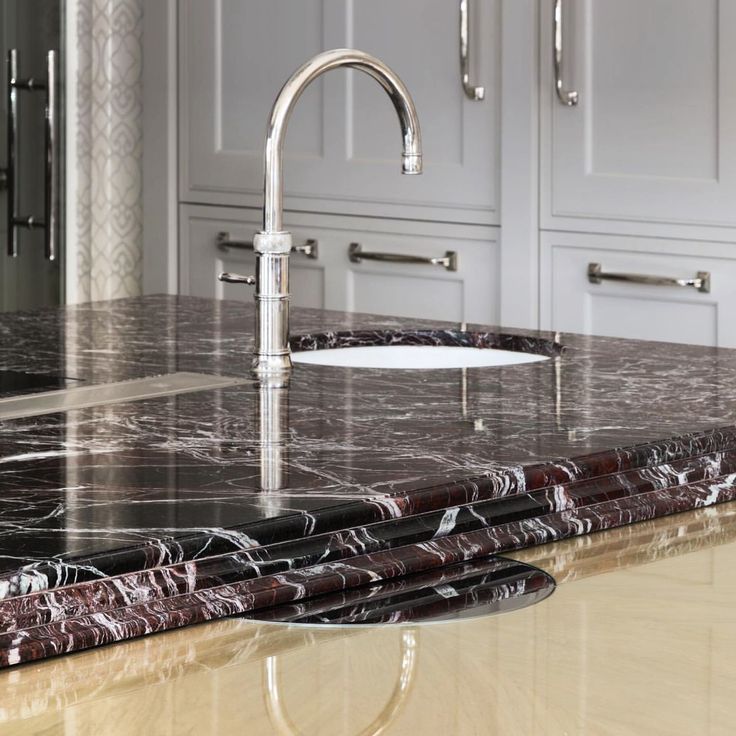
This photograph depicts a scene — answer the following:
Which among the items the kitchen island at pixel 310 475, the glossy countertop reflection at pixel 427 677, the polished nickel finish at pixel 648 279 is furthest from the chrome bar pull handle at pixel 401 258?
the glossy countertop reflection at pixel 427 677

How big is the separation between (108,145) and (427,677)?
3.01m

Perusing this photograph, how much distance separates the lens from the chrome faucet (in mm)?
1484

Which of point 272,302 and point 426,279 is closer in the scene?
point 272,302

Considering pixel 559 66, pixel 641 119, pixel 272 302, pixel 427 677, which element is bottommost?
pixel 427 677

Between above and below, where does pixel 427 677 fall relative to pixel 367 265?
below

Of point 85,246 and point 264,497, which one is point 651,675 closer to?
point 264,497

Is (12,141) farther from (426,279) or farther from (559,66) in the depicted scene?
(559,66)

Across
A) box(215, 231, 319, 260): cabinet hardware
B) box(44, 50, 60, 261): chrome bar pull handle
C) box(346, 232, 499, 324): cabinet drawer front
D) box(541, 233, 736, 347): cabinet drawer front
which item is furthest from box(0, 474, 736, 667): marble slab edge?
box(44, 50, 60, 261): chrome bar pull handle

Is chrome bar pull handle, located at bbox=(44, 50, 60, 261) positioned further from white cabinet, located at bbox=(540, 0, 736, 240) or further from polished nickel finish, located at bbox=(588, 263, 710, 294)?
polished nickel finish, located at bbox=(588, 263, 710, 294)

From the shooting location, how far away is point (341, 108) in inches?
132

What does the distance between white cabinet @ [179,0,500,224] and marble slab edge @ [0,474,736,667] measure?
2.05 meters

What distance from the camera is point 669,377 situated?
59.9 inches

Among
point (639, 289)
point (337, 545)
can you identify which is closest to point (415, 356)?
point (337, 545)

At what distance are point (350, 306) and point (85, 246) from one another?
75 cm
